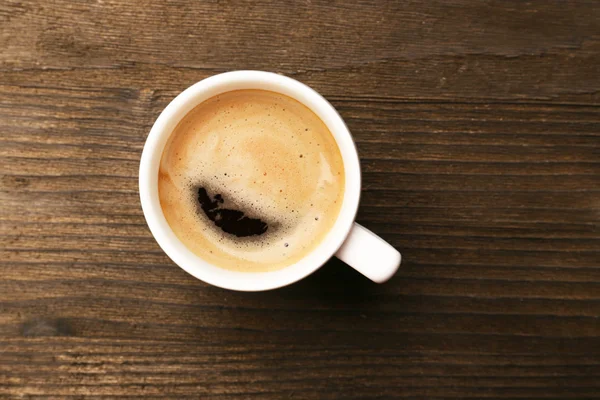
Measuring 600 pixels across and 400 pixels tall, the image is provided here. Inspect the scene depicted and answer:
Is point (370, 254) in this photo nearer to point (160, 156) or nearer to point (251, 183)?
point (251, 183)

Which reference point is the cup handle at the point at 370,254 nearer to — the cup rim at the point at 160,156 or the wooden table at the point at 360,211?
the cup rim at the point at 160,156

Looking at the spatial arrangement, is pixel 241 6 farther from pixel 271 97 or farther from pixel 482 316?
pixel 482 316

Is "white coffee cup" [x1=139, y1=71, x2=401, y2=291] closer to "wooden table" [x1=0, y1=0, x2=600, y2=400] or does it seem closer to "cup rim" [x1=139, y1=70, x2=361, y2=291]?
"cup rim" [x1=139, y1=70, x2=361, y2=291]

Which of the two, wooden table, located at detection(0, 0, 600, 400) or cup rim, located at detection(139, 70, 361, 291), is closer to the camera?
cup rim, located at detection(139, 70, 361, 291)

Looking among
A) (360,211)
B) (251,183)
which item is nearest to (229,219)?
(251,183)

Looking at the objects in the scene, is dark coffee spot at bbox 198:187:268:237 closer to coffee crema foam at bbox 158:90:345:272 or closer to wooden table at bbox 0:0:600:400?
coffee crema foam at bbox 158:90:345:272

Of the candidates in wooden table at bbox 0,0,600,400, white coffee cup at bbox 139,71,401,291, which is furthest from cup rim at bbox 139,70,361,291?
wooden table at bbox 0,0,600,400

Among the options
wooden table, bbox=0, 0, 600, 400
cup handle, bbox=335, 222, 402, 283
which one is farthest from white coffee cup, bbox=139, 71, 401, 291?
wooden table, bbox=0, 0, 600, 400

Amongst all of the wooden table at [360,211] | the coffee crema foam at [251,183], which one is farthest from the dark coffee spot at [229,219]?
the wooden table at [360,211]
